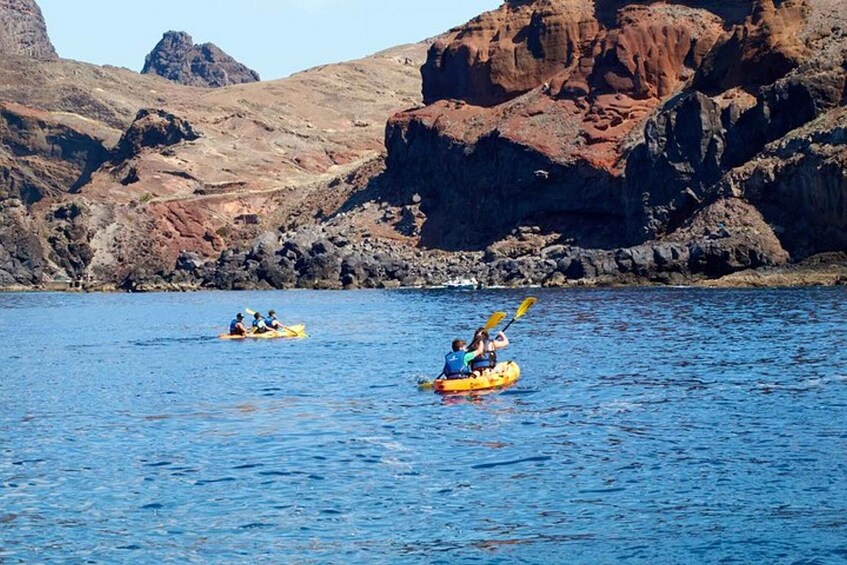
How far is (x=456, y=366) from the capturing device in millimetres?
41312

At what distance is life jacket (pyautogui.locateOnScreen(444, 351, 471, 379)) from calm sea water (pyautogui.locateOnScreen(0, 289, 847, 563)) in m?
1.55

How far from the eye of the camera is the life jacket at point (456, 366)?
1625 inches

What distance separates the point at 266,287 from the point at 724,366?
9537 centimetres

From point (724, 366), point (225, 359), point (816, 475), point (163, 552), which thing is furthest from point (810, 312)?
point (163, 552)

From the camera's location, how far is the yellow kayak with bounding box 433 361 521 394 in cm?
4059

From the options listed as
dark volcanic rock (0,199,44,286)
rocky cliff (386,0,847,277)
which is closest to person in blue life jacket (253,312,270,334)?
rocky cliff (386,0,847,277)

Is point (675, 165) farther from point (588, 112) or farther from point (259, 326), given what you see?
point (259, 326)

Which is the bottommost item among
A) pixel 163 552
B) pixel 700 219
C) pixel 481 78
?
pixel 163 552

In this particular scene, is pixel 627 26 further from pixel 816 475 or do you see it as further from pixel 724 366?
pixel 816 475

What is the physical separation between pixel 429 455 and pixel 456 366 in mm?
11268

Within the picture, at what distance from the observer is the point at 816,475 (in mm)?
26625

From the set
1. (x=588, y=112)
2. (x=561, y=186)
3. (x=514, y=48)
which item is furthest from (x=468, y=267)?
(x=514, y=48)

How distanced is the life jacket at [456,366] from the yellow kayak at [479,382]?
1.10ft

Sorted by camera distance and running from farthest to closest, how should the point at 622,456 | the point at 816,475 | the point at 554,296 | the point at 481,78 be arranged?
1. the point at 481,78
2. the point at 554,296
3. the point at 622,456
4. the point at 816,475
